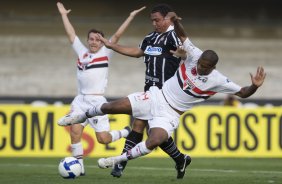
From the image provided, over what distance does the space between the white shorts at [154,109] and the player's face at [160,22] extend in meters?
0.90

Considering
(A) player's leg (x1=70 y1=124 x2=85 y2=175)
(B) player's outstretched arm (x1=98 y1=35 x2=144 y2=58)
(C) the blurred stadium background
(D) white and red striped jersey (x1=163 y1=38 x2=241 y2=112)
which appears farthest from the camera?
(C) the blurred stadium background

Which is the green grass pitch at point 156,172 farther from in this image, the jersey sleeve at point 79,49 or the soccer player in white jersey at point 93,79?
the jersey sleeve at point 79,49

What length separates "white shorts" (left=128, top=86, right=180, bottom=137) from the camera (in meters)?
10.1

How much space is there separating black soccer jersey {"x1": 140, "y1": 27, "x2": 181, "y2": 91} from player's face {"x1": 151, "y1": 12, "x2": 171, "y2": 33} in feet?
0.25

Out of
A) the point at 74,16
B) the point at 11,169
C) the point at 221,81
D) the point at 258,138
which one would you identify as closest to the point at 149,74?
the point at 221,81

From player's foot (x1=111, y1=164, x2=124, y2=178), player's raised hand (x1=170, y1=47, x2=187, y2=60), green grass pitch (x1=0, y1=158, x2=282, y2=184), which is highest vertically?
player's raised hand (x1=170, y1=47, x2=187, y2=60)

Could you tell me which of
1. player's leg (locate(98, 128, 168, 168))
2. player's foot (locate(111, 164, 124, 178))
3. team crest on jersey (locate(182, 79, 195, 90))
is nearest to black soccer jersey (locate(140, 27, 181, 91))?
team crest on jersey (locate(182, 79, 195, 90))

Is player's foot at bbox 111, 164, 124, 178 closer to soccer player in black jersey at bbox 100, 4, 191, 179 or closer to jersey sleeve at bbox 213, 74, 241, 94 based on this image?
soccer player in black jersey at bbox 100, 4, 191, 179

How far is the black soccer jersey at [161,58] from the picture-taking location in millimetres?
10664

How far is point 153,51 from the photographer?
35.1ft

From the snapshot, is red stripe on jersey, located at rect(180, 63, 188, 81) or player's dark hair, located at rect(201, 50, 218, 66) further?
red stripe on jersey, located at rect(180, 63, 188, 81)

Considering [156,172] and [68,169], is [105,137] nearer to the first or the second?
[156,172]

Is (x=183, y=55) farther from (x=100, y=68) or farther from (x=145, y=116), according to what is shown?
(x=100, y=68)

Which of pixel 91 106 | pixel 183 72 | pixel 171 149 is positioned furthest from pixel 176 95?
pixel 91 106
